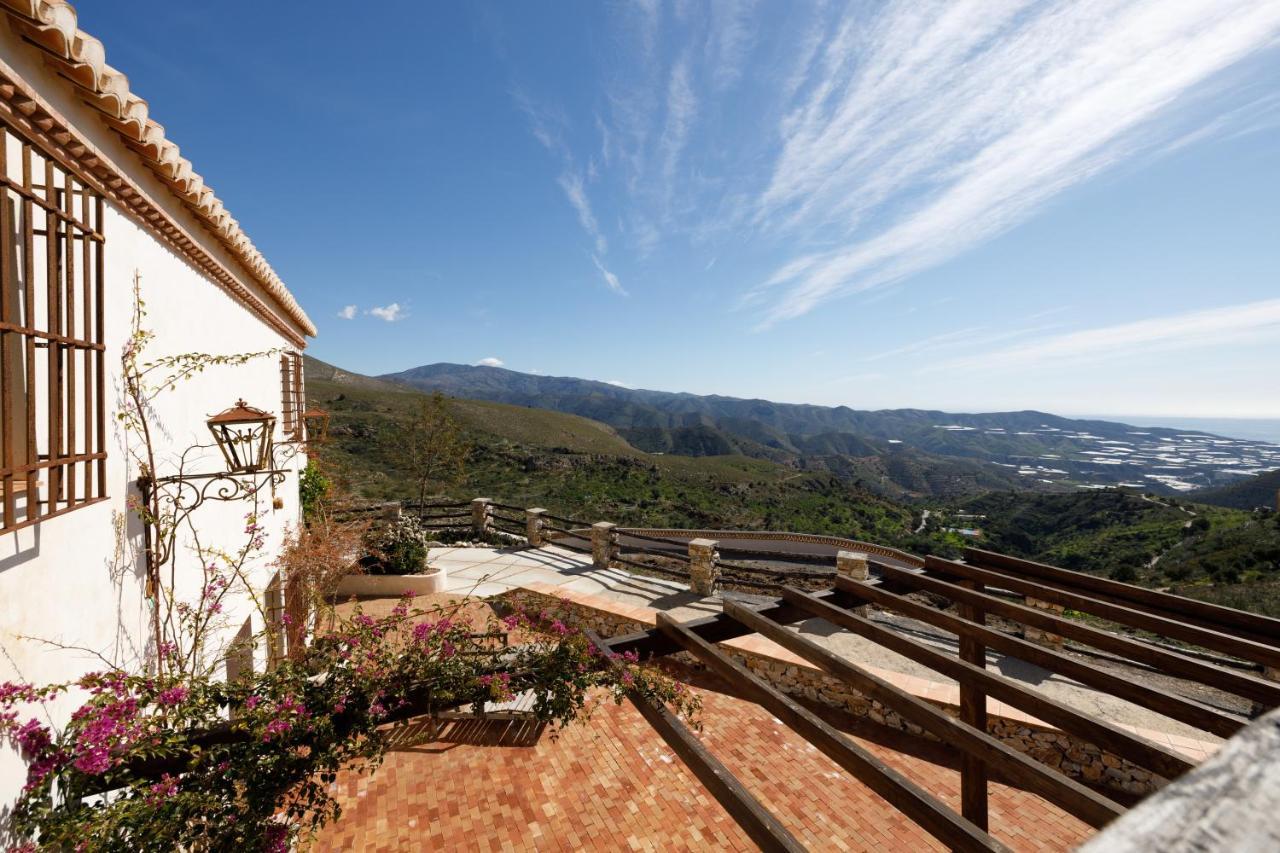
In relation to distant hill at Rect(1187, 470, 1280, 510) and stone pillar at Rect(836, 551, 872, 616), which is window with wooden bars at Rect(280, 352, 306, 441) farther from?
distant hill at Rect(1187, 470, 1280, 510)

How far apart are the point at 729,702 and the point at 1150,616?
4345 mm

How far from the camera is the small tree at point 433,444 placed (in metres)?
14.1

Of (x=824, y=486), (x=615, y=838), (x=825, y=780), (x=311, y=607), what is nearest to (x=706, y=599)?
(x=825, y=780)

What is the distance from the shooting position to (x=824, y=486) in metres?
40.3

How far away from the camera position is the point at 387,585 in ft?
29.2

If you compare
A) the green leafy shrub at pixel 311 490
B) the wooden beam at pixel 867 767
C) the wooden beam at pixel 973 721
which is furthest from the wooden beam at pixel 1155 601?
the green leafy shrub at pixel 311 490

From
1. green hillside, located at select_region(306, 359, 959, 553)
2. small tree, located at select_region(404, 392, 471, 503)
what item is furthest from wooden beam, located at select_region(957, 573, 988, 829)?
green hillside, located at select_region(306, 359, 959, 553)

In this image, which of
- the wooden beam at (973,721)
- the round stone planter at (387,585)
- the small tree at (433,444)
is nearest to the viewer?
the wooden beam at (973,721)

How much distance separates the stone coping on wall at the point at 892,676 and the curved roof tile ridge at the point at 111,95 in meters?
3.89

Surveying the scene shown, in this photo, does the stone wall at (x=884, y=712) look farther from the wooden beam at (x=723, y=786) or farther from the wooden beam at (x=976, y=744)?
the wooden beam at (x=976, y=744)

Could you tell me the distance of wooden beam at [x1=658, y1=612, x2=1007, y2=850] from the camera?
4.62ft

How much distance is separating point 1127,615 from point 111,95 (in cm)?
539

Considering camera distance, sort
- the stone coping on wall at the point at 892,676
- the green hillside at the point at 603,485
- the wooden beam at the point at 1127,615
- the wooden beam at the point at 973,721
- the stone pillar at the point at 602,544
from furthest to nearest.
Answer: the green hillside at the point at 603,485 → the stone pillar at the point at 602,544 → the stone coping on wall at the point at 892,676 → the wooden beam at the point at 973,721 → the wooden beam at the point at 1127,615

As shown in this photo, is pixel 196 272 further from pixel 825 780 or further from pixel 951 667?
pixel 825 780
